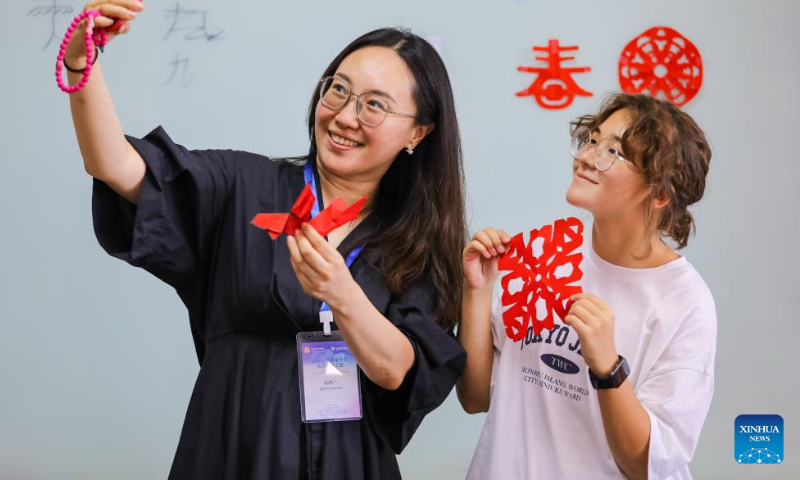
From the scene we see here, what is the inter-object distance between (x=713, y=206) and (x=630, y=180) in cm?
163

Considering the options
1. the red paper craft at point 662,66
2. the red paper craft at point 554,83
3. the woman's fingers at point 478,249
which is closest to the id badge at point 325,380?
the woman's fingers at point 478,249

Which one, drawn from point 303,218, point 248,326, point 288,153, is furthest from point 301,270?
point 288,153

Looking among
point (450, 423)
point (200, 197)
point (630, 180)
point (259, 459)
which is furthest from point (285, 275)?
point (450, 423)

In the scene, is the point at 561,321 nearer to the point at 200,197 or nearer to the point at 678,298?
the point at 678,298

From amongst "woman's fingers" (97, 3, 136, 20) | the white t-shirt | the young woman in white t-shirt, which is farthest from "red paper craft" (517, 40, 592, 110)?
"woman's fingers" (97, 3, 136, 20)

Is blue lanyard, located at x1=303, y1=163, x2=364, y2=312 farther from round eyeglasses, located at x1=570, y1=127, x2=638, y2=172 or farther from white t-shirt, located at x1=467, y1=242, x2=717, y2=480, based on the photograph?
round eyeglasses, located at x1=570, y1=127, x2=638, y2=172

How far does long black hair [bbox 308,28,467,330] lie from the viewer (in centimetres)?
153

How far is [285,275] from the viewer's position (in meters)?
1.42

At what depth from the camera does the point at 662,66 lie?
116 inches

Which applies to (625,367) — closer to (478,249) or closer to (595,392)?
(595,392)

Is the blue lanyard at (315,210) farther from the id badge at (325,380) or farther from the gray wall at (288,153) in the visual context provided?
the gray wall at (288,153)

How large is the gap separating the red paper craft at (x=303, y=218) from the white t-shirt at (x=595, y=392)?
467 millimetres

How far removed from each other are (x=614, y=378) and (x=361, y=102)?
603 millimetres

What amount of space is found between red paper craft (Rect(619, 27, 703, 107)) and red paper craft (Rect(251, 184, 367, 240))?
1.92m
